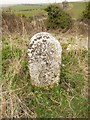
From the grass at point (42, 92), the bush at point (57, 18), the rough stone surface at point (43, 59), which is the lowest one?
the grass at point (42, 92)

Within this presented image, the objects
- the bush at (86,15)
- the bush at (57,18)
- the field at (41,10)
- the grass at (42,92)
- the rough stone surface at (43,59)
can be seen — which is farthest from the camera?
the bush at (86,15)

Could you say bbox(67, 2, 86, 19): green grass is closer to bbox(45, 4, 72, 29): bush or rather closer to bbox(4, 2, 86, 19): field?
bbox(4, 2, 86, 19): field

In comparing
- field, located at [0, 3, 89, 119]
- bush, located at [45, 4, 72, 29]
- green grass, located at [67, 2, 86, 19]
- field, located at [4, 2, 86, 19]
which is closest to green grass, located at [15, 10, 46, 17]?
field, located at [4, 2, 86, 19]

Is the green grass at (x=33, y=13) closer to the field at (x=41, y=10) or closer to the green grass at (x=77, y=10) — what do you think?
the field at (x=41, y=10)

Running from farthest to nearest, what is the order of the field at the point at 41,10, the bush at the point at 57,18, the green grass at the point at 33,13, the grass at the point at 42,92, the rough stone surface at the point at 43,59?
the bush at the point at 57,18
the green grass at the point at 33,13
the field at the point at 41,10
the rough stone surface at the point at 43,59
the grass at the point at 42,92

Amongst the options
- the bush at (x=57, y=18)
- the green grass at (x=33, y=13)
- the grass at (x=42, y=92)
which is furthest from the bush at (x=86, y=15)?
the grass at (x=42, y=92)

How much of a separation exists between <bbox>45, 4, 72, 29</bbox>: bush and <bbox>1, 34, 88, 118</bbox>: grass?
499 centimetres

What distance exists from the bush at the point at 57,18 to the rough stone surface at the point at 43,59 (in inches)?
239

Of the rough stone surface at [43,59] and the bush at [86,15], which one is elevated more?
the bush at [86,15]

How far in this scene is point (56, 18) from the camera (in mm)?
11977

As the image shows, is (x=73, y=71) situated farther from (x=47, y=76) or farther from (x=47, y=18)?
(x=47, y=18)

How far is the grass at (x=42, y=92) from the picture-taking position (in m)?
5.00

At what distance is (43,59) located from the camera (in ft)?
18.1

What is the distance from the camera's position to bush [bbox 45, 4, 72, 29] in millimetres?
11734
